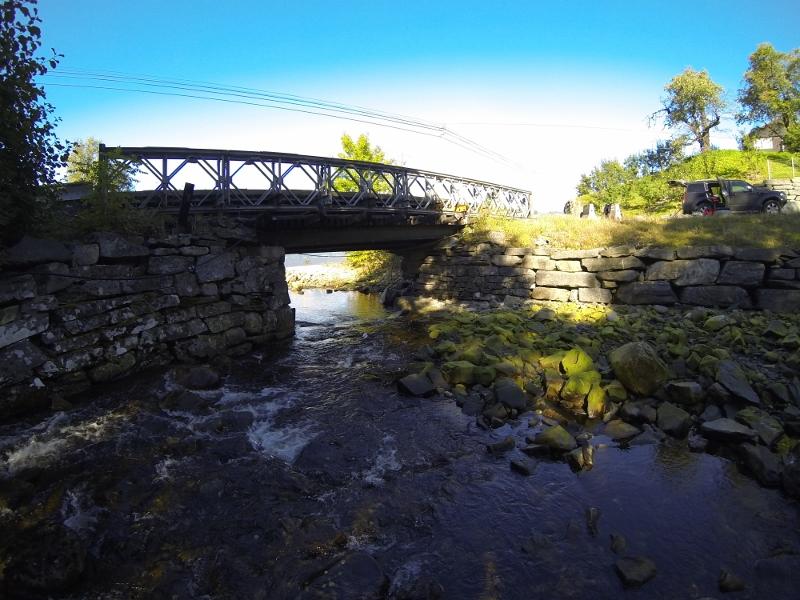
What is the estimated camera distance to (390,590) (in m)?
3.91

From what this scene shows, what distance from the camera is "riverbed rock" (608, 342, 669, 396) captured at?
25.3 feet

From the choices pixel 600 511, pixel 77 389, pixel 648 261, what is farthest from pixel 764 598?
pixel 648 261

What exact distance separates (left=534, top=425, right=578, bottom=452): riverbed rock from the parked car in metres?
18.0

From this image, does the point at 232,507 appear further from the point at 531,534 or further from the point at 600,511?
the point at 600,511

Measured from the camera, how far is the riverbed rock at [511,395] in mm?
7777

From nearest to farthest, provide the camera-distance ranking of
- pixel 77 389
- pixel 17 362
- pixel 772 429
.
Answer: pixel 772 429
pixel 17 362
pixel 77 389

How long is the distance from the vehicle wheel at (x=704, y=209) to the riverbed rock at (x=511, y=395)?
17.0 meters

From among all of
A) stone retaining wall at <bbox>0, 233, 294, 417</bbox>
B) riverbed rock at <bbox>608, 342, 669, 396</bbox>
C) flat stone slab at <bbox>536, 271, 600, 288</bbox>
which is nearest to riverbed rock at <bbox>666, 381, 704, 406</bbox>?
riverbed rock at <bbox>608, 342, 669, 396</bbox>

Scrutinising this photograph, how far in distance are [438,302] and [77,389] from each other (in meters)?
13.7

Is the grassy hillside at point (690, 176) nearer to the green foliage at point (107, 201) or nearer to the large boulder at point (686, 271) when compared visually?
the large boulder at point (686, 271)

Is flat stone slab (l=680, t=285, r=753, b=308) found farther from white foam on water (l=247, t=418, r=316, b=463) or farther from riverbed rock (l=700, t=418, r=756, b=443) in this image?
white foam on water (l=247, t=418, r=316, b=463)

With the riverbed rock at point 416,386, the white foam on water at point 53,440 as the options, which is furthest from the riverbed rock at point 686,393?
the white foam on water at point 53,440

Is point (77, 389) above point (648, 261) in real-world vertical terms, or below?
below

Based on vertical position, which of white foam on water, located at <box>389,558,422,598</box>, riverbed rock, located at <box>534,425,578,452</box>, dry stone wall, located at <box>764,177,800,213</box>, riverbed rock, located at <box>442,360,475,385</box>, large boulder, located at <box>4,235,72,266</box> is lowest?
white foam on water, located at <box>389,558,422,598</box>
